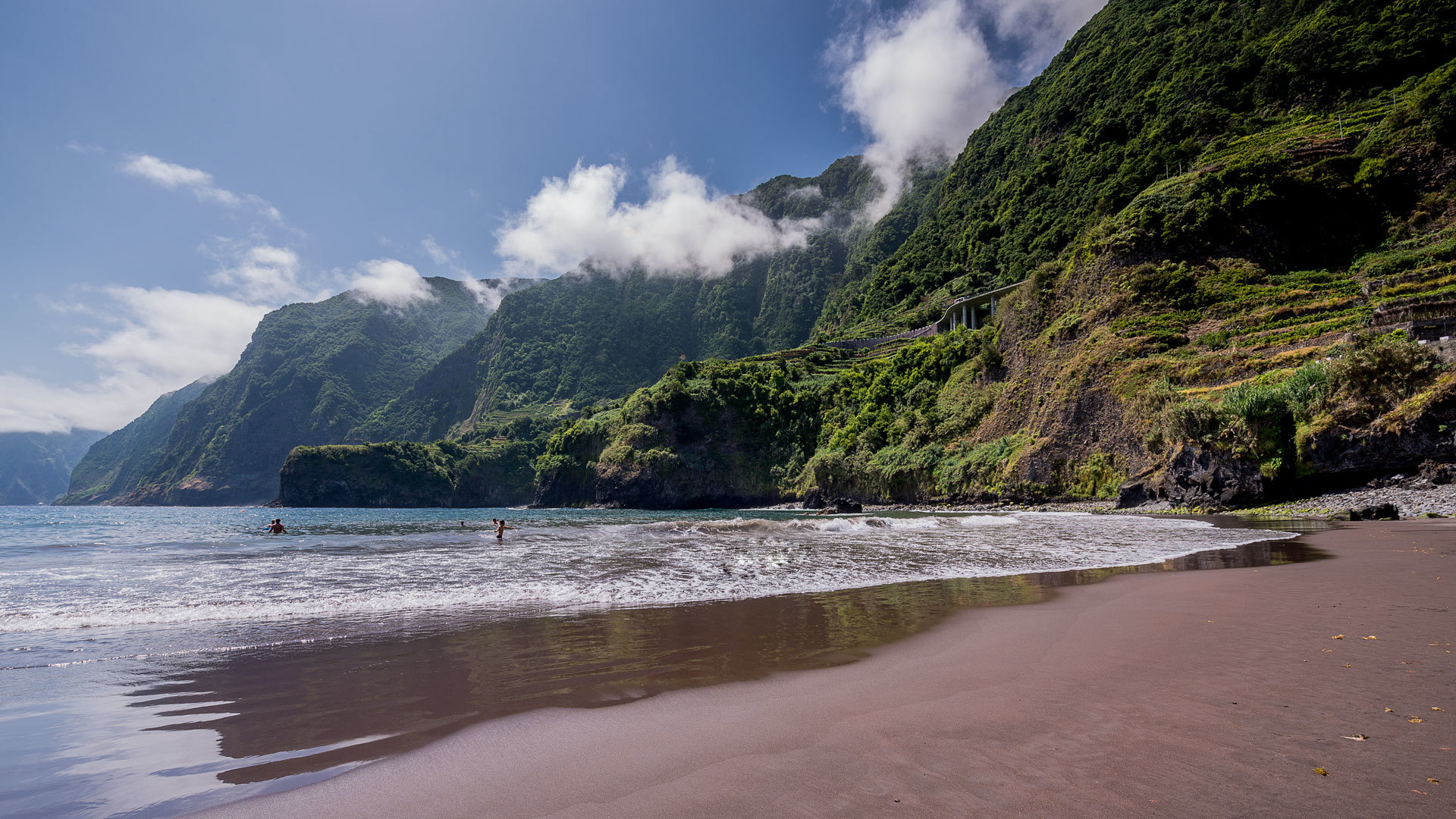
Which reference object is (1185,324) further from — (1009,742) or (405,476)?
(405,476)

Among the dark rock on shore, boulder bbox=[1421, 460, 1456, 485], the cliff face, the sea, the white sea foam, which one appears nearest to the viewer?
the sea

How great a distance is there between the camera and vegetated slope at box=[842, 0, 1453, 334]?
52.7 m

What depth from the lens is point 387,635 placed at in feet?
26.0

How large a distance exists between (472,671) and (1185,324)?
160 ft

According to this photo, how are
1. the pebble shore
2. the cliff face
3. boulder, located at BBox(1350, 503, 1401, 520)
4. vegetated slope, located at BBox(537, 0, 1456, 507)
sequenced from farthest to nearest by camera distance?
the cliff face, vegetated slope, located at BBox(537, 0, 1456, 507), the pebble shore, boulder, located at BBox(1350, 503, 1401, 520)

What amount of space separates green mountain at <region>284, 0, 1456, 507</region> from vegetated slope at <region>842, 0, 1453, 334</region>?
0.33 m

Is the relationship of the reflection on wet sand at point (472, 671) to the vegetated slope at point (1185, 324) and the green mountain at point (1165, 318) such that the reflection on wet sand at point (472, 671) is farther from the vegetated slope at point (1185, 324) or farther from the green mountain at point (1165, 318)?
the vegetated slope at point (1185, 324)

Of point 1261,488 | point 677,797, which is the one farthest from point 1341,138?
point 677,797

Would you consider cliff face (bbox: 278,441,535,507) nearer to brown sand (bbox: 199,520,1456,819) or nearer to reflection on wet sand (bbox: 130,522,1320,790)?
reflection on wet sand (bbox: 130,522,1320,790)

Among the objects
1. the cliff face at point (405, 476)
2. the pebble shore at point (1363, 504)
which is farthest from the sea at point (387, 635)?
the cliff face at point (405, 476)

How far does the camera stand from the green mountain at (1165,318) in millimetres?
28984

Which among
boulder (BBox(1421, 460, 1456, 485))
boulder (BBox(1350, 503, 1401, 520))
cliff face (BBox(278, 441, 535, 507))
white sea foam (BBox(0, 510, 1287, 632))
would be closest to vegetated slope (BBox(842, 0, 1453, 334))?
boulder (BBox(1421, 460, 1456, 485))

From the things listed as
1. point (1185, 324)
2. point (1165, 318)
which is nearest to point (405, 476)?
point (1165, 318)

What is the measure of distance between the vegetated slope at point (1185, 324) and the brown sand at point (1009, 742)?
29.8 m
